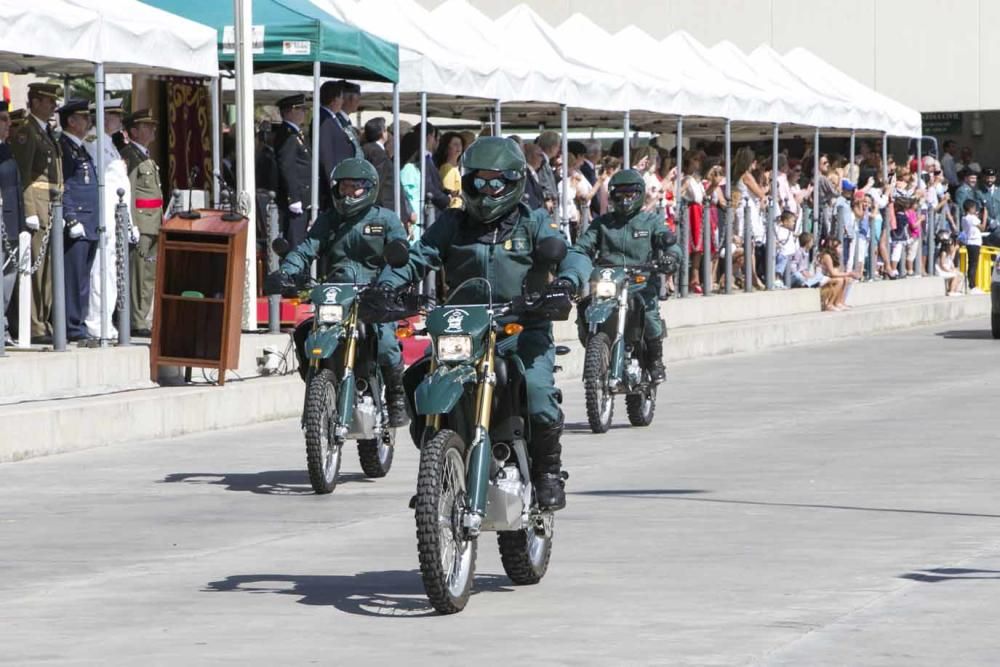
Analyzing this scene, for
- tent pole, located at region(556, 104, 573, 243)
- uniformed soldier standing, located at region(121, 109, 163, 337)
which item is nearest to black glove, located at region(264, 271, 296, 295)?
uniformed soldier standing, located at region(121, 109, 163, 337)

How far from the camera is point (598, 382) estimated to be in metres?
16.9

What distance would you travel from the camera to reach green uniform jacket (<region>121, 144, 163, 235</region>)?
19.2 metres

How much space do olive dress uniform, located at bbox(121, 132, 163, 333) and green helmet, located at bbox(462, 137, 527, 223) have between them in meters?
9.90

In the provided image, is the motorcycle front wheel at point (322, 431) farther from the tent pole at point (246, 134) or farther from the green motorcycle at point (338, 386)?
the tent pole at point (246, 134)

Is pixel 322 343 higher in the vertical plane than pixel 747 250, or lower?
lower

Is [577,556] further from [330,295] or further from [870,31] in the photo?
[870,31]

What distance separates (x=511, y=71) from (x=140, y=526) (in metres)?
13.0

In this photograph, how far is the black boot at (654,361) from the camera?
17719 mm

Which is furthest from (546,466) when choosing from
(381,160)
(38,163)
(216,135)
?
(381,160)

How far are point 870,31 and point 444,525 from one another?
152ft

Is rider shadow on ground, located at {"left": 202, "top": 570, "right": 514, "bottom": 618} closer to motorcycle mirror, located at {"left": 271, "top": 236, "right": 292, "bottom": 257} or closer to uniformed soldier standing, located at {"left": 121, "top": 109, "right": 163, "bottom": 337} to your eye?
motorcycle mirror, located at {"left": 271, "top": 236, "right": 292, "bottom": 257}

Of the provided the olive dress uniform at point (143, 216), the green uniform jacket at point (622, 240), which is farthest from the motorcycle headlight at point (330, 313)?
the olive dress uniform at point (143, 216)

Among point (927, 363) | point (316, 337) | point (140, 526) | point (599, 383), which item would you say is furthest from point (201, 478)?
point (927, 363)

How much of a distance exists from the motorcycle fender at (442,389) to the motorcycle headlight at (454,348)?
5 cm
